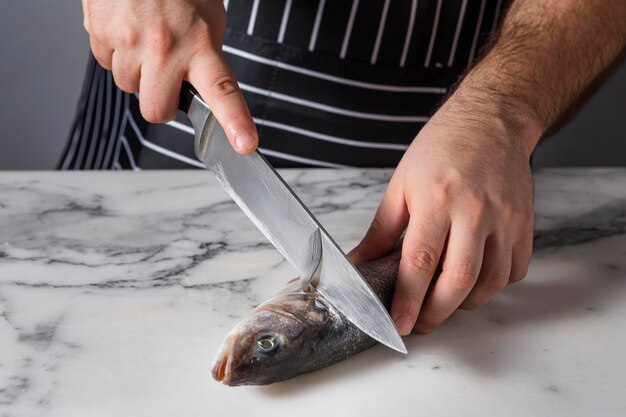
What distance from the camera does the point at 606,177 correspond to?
4.87 feet

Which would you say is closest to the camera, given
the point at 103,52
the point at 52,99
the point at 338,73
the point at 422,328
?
the point at 422,328

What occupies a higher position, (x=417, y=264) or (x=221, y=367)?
(x=417, y=264)

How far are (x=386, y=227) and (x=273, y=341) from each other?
23 centimetres

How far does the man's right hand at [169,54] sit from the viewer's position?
100 centimetres

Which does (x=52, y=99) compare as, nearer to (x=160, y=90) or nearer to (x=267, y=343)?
(x=160, y=90)

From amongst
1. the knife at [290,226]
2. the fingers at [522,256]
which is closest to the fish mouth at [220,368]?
the knife at [290,226]

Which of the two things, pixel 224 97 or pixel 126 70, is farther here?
pixel 126 70

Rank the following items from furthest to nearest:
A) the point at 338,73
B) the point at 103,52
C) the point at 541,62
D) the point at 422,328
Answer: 1. the point at 338,73
2. the point at 541,62
3. the point at 103,52
4. the point at 422,328

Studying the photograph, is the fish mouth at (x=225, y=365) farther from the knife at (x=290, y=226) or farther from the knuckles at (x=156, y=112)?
the knuckles at (x=156, y=112)

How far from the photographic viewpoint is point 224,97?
1.00 meters

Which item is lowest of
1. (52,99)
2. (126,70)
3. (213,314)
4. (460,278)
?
(52,99)

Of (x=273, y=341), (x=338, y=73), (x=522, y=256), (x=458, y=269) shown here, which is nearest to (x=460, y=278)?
(x=458, y=269)

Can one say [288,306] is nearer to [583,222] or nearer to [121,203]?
[121,203]

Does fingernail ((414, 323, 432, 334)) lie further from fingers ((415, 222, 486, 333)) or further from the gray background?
the gray background
